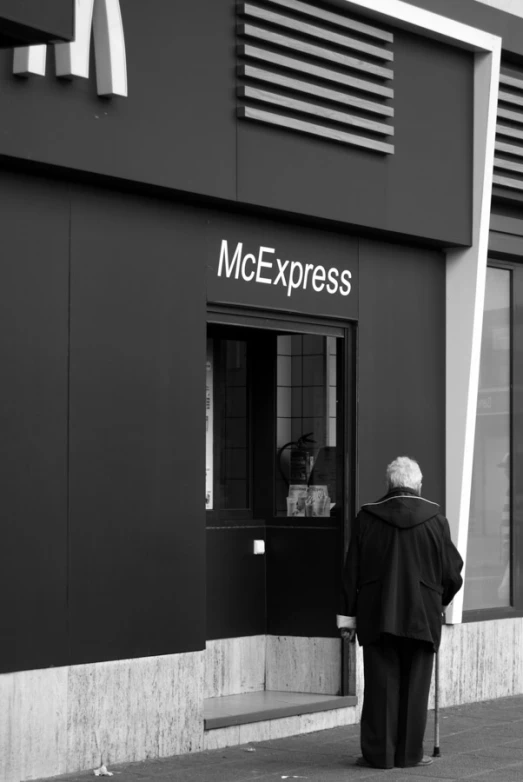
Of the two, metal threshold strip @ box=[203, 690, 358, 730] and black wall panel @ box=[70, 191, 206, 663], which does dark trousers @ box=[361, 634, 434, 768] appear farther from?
black wall panel @ box=[70, 191, 206, 663]

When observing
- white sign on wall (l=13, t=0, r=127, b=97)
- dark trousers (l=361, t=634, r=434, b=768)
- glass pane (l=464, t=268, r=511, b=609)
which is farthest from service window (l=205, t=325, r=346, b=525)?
white sign on wall (l=13, t=0, r=127, b=97)

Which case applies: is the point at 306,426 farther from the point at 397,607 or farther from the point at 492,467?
the point at 397,607

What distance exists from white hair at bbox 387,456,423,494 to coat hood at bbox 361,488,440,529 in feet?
0.12

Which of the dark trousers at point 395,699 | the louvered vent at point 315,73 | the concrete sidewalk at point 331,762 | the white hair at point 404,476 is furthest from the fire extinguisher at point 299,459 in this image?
the dark trousers at point 395,699

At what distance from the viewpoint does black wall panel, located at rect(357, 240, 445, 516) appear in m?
10.2

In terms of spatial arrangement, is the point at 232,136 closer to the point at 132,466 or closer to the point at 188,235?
the point at 188,235

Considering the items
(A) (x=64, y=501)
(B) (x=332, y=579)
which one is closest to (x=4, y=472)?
(A) (x=64, y=501)

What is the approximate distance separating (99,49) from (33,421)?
213cm

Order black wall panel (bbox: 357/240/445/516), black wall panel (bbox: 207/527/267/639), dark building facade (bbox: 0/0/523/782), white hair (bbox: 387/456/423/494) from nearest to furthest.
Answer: dark building facade (bbox: 0/0/523/782), white hair (bbox: 387/456/423/494), black wall panel (bbox: 207/527/267/639), black wall panel (bbox: 357/240/445/516)

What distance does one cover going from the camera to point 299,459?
34.3ft

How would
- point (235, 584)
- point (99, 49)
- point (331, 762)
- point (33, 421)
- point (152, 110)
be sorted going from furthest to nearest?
point (235, 584) → point (331, 762) → point (152, 110) → point (99, 49) → point (33, 421)

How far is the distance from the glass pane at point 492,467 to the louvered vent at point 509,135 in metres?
0.78

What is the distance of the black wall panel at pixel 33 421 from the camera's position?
7613mm

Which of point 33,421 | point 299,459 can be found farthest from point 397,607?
point 299,459
